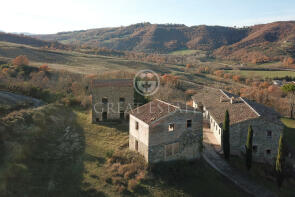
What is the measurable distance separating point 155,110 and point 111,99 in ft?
33.7

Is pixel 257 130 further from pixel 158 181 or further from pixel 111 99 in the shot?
pixel 111 99

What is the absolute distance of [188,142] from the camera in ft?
75.0

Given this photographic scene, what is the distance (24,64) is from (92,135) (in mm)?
37080

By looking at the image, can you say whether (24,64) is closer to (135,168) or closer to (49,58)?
(49,58)

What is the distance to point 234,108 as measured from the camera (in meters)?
29.8

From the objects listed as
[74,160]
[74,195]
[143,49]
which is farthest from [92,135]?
[143,49]

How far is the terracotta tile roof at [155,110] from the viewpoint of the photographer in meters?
21.8

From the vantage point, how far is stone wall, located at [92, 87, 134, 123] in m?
31.8

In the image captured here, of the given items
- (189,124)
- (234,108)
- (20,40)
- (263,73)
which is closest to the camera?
(189,124)

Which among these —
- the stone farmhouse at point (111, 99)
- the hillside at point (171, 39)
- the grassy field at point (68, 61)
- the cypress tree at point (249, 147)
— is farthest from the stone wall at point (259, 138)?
the hillside at point (171, 39)

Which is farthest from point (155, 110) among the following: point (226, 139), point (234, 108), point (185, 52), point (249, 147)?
point (185, 52)

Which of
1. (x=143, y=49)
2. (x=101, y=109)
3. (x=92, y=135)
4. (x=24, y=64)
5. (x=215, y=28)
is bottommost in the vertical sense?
(x=92, y=135)

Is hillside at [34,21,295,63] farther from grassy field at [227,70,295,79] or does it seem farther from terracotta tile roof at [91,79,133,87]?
terracotta tile roof at [91,79,133,87]

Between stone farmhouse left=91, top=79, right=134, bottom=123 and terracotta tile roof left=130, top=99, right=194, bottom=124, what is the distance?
7730mm
